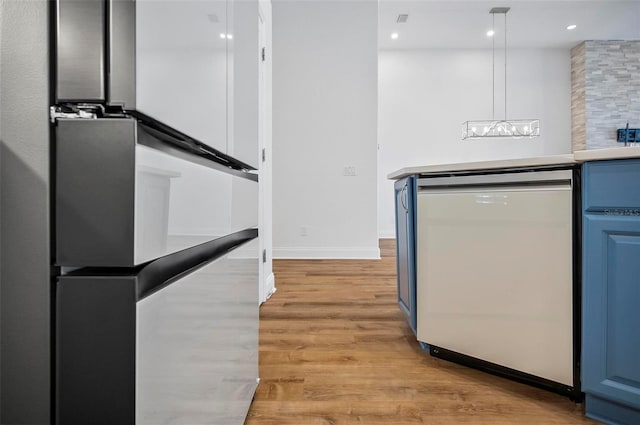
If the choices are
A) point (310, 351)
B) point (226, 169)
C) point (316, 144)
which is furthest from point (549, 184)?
point (316, 144)

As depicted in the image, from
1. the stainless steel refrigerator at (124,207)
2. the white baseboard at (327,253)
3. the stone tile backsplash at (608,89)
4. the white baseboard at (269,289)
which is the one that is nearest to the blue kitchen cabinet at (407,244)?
the white baseboard at (269,289)

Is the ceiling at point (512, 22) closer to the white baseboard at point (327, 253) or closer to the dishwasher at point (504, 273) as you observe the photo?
the white baseboard at point (327, 253)

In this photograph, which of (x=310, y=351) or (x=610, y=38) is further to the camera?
(x=610, y=38)

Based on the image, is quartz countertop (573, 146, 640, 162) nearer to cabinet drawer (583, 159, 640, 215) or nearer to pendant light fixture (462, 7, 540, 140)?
cabinet drawer (583, 159, 640, 215)

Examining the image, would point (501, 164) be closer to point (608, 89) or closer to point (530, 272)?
point (530, 272)

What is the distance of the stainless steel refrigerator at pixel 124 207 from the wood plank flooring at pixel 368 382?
0.81 meters

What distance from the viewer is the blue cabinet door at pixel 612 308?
1.10 m

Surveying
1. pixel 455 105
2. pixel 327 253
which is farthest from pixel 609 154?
pixel 455 105

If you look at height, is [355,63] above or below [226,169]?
above

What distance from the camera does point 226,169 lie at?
83 centimetres

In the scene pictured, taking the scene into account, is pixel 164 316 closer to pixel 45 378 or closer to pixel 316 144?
pixel 45 378

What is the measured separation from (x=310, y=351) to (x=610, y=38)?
305 inches

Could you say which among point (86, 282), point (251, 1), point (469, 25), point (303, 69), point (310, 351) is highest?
point (469, 25)

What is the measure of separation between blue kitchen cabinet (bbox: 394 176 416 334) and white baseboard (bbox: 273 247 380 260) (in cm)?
231
